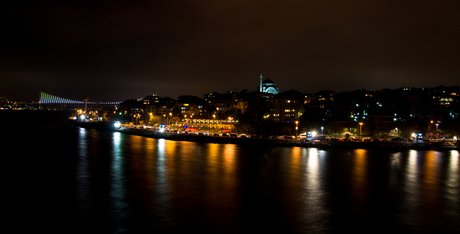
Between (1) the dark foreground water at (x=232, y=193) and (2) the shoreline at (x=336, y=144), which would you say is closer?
(1) the dark foreground water at (x=232, y=193)

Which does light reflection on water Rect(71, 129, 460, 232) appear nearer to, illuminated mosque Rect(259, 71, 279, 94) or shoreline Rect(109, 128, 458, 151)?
shoreline Rect(109, 128, 458, 151)

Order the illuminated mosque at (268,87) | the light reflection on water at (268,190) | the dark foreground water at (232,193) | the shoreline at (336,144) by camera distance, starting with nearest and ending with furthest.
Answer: the dark foreground water at (232,193) < the light reflection on water at (268,190) < the shoreline at (336,144) < the illuminated mosque at (268,87)

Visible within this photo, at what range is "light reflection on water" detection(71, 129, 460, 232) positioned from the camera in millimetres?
6156

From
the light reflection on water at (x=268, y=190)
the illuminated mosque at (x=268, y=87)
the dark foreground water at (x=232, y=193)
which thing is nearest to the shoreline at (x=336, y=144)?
the light reflection on water at (x=268, y=190)

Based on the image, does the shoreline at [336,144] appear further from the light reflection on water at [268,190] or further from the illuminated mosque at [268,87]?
the illuminated mosque at [268,87]

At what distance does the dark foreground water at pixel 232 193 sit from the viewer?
5992 mm

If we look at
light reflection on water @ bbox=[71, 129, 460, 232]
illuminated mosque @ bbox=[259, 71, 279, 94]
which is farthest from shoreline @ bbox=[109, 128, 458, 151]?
illuminated mosque @ bbox=[259, 71, 279, 94]

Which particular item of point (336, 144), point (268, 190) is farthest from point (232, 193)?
point (336, 144)

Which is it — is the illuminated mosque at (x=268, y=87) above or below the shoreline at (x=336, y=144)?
above

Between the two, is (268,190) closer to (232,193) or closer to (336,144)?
(232,193)

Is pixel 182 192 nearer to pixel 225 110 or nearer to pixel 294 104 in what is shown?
pixel 294 104

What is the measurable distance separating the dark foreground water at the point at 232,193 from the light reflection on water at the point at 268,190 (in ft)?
0.08

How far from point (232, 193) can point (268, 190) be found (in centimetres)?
98

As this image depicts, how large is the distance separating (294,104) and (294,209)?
715 inches
